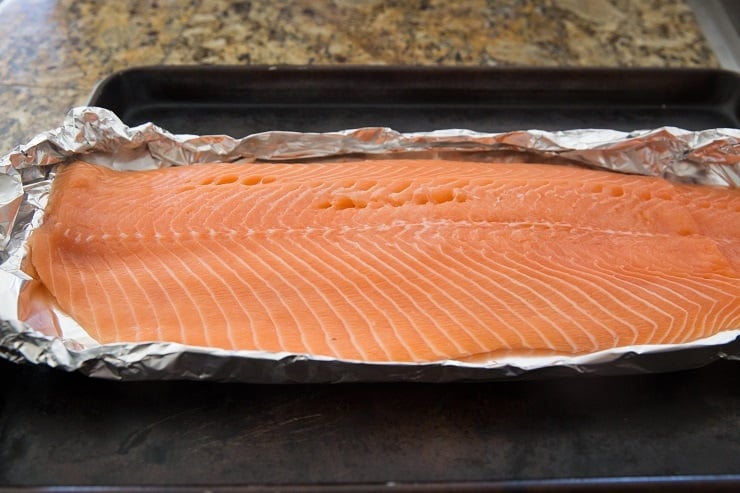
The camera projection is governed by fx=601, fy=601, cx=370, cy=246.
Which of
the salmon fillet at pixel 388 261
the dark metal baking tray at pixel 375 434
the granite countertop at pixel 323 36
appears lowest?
the dark metal baking tray at pixel 375 434

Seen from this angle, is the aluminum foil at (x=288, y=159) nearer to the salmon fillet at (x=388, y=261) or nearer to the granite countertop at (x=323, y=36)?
the salmon fillet at (x=388, y=261)

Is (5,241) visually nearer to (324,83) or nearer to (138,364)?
(138,364)

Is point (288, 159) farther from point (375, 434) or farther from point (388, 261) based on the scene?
point (375, 434)

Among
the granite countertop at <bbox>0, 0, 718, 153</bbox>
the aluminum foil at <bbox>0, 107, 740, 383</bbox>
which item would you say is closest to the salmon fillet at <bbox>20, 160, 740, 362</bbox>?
the aluminum foil at <bbox>0, 107, 740, 383</bbox>

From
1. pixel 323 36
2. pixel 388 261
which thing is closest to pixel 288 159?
pixel 388 261

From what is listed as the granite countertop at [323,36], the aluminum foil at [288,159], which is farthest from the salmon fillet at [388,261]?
the granite countertop at [323,36]

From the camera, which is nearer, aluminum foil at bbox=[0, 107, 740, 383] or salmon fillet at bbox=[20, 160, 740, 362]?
aluminum foil at bbox=[0, 107, 740, 383]

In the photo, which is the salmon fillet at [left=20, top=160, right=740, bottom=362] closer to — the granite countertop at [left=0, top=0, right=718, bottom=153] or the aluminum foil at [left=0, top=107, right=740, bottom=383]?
the aluminum foil at [left=0, top=107, right=740, bottom=383]
